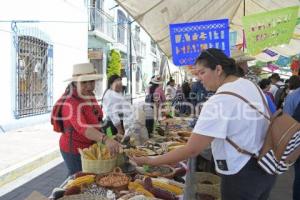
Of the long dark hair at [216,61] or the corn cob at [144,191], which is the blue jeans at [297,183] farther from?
the long dark hair at [216,61]

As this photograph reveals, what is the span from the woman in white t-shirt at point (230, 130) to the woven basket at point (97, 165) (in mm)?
1270

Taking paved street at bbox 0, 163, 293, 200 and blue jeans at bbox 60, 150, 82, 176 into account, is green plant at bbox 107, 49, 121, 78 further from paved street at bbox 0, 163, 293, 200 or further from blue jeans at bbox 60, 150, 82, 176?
blue jeans at bbox 60, 150, 82, 176

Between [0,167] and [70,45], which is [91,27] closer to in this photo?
[70,45]

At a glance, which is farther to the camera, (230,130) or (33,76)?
(33,76)

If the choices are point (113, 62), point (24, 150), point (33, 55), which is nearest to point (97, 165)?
point (24, 150)

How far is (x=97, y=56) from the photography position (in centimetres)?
2355

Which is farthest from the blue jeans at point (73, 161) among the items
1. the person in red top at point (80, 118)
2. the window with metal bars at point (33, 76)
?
the window with metal bars at point (33, 76)

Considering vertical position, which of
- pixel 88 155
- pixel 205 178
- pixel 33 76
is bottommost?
pixel 205 178

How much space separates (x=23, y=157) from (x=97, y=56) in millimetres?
15774

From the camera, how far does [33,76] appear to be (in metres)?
13.1

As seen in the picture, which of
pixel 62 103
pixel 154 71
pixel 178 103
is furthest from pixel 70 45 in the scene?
pixel 154 71

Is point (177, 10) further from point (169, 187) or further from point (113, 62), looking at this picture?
point (113, 62)

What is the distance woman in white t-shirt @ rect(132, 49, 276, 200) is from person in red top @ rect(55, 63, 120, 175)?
4.39 ft

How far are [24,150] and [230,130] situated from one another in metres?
7.55
